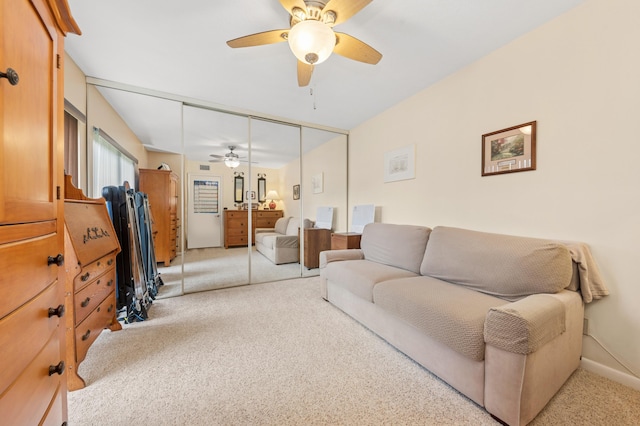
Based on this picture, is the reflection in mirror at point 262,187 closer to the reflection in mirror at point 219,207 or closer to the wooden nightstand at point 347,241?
the reflection in mirror at point 219,207

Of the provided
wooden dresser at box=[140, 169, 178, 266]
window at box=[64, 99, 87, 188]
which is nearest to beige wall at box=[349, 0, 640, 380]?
window at box=[64, 99, 87, 188]

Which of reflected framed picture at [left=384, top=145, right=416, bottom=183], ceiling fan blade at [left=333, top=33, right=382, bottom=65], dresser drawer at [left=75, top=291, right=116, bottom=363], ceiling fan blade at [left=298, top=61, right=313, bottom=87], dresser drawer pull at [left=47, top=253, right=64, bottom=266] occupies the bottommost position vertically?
dresser drawer at [left=75, top=291, right=116, bottom=363]

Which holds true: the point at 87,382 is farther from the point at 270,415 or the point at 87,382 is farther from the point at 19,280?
the point at 19,280

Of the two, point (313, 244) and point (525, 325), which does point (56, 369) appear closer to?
point (525, 325)

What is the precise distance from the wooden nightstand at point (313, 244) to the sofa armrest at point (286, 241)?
455mm

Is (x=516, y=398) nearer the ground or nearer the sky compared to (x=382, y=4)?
nearer the ground

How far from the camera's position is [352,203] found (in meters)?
4.01

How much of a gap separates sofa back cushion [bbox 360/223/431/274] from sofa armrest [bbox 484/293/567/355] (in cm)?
106

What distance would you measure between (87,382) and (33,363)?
45.0 inches

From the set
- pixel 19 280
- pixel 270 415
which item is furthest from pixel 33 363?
pixel 270 415

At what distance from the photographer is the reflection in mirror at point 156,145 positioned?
107 inches

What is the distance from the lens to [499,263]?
1.65 m

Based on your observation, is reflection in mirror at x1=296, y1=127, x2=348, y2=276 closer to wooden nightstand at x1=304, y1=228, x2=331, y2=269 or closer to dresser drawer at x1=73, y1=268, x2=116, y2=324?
wooden nightstand at x1=304, y1=228, x2=331, y2=269

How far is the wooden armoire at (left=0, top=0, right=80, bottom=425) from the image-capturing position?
588mm
